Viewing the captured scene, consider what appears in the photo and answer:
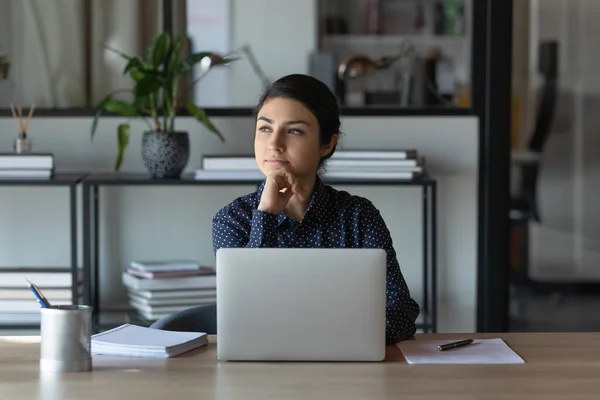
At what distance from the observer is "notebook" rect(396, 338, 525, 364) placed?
6.24 feet

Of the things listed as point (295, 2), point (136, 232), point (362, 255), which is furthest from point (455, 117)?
point (362, 255)

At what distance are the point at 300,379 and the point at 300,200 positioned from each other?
785 mm

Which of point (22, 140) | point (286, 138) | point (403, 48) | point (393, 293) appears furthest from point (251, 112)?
point (393, 293)

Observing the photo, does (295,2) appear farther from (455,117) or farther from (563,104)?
(563,104)

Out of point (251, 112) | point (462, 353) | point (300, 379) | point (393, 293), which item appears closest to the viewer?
point (300, 379)

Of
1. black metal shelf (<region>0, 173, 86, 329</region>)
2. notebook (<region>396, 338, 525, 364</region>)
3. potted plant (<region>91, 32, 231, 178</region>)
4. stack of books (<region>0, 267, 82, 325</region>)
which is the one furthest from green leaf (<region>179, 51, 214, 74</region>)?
notebook (<region>396, 338, 525, 364</region>)

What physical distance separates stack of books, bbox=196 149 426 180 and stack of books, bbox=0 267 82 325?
0.63 meters

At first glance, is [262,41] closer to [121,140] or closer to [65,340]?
[121,140]

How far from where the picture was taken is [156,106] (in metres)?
3.84

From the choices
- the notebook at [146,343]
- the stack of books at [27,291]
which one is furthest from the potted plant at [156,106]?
the notebook at [146,343]

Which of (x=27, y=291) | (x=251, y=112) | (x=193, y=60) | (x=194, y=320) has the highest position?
(x=193, y=60)

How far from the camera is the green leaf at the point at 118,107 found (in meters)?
3.74

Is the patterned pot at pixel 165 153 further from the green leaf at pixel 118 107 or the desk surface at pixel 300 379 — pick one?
the desk surface at pixel 300 379

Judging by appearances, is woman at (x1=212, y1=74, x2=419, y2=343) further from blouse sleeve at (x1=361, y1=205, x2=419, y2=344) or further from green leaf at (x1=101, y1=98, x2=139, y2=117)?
green leaf at (x1=101, y1=98, x2=139, y2=117)
